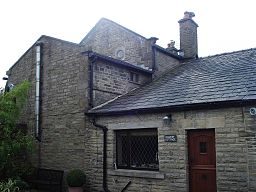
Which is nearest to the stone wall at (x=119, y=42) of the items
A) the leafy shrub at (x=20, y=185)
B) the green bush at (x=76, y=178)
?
the green bush at (x=76, y=178)

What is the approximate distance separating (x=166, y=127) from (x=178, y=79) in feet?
10.4

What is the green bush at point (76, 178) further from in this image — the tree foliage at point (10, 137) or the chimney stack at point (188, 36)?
the chimney stack at point (188, 36)

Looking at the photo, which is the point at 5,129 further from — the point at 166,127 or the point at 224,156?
the point at 224,156

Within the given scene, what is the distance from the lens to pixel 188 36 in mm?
17859

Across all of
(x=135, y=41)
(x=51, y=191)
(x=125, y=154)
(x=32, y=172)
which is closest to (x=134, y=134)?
(x=125, y=154)

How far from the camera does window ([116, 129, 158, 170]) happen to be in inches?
431

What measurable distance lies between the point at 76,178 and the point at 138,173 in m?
2.24

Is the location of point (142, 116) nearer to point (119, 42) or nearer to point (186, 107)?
point (186, 107)

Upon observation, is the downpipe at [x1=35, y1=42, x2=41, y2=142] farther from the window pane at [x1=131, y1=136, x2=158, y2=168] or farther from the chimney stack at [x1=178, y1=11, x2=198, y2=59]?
the chimney stack at [x1=178, y1=11, x2=198, y2=59]

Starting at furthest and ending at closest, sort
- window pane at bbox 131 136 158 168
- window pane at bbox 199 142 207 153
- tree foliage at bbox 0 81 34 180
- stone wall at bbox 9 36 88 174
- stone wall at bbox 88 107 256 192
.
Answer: stone wall at bbox 9 36 88 174 < tree foliage at bbox 0 81 34 180 < window pane at bbox 131 136 158 168 < window pane at bbox 199 142 207 153 < stone wall at bbox 88 107 256 192

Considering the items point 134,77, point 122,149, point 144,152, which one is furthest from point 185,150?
point 134,77

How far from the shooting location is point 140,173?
35.4 ft

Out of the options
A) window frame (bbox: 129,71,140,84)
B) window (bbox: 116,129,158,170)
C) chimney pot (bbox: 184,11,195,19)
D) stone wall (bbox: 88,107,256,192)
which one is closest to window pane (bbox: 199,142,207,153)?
stone wall (bbox: 88,107,256,192)

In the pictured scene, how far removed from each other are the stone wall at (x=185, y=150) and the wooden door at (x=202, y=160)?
22 centimetres
